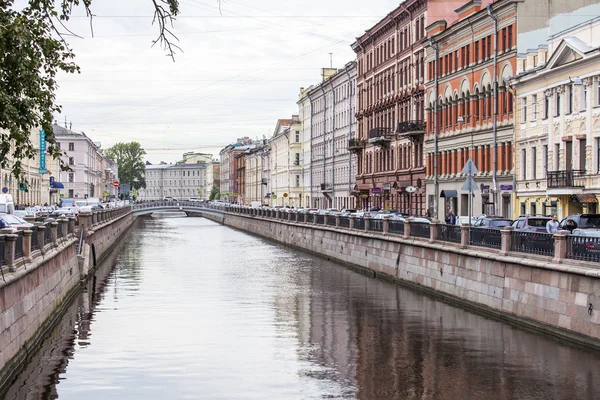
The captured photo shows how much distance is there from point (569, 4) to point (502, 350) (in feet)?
125

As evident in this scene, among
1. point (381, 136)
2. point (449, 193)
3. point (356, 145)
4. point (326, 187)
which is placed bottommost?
point (449, 193)

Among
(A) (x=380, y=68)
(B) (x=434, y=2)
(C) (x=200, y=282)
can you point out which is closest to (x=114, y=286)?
(C) (x=200, y=282)

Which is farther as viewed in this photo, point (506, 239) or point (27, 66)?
point (506, 239)

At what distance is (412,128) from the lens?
74.4 m

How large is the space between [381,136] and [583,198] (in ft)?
122

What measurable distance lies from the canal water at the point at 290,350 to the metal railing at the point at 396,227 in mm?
2866

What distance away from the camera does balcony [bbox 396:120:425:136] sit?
73406mm

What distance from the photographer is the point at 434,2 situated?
72.2 meters

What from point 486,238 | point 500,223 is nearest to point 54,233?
point 486,238

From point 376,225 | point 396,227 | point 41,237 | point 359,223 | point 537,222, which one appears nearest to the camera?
point 41,237

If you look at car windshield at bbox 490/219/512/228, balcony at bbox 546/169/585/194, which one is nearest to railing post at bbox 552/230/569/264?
car windshield at bbox 490/219/512/228

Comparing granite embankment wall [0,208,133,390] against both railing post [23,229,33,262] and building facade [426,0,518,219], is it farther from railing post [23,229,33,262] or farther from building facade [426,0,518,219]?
building facade [426,0,518,219]

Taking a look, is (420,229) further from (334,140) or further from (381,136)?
(334,140)

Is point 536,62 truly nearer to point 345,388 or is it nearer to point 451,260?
point 451,260
